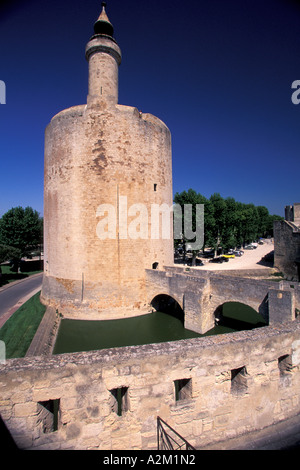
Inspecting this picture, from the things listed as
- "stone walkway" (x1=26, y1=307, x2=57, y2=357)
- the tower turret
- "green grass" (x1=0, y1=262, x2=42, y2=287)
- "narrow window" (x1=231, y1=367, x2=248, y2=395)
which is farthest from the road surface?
the tower turret

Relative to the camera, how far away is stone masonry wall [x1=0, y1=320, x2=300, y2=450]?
4145 mm

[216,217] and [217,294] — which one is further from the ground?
[216,217]

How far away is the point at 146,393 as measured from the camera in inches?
176

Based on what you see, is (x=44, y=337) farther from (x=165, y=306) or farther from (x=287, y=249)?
(x=287, y=249)

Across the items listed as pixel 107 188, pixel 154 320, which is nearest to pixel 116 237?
pixel 107 188

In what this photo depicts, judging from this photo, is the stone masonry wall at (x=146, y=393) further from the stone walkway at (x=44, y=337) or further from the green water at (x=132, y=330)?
the green water at (x=132, y=330)

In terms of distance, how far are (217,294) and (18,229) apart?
23170mm

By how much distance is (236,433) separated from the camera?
196 inches

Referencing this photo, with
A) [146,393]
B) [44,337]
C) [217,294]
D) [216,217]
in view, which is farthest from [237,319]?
[216,217]

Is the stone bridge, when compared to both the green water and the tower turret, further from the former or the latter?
the tower turret

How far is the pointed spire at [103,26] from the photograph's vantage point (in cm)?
1477

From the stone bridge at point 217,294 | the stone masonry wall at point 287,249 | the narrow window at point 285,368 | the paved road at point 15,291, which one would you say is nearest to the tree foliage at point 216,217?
the stone masonry wall at point 287,249

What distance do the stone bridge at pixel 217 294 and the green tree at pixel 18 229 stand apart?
18214mm

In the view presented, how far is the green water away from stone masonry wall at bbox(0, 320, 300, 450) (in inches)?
250
